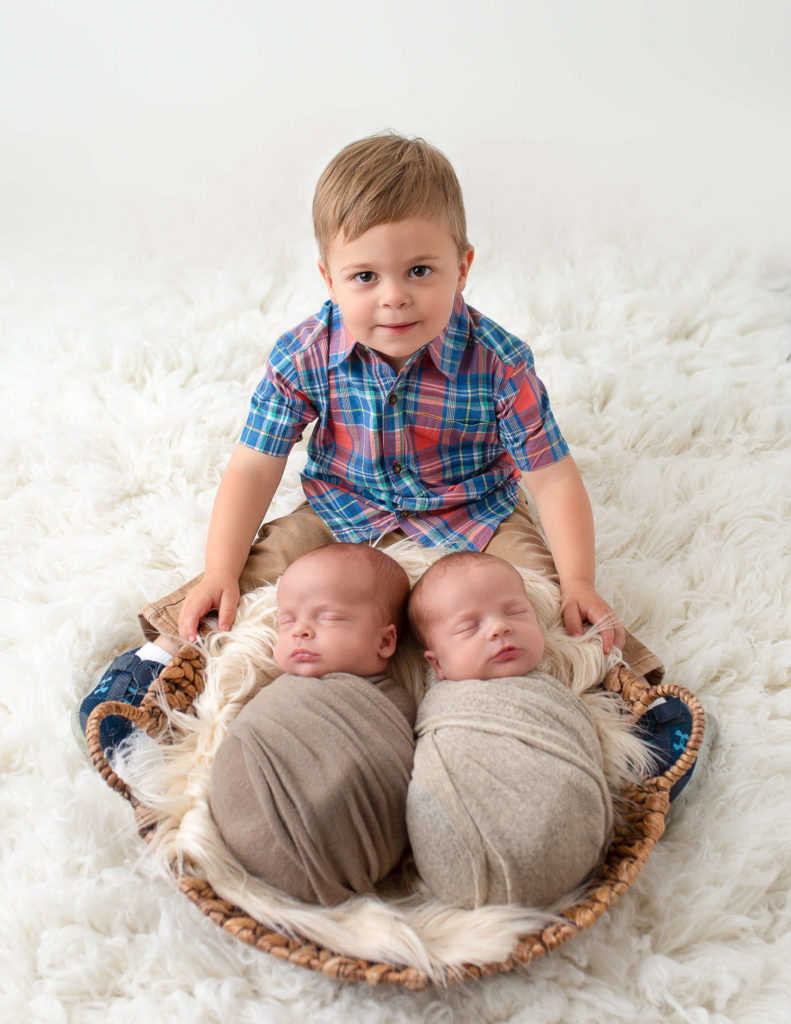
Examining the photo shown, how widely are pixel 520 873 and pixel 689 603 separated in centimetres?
59

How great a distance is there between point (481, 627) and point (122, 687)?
17.2 inches

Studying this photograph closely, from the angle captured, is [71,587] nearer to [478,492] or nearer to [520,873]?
[478,492]

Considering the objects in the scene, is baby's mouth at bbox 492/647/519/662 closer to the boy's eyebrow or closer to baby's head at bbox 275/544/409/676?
baby's head at bbox 275/544/409/676

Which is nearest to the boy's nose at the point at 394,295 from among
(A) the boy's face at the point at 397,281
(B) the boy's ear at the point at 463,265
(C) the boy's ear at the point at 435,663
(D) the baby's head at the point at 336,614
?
(A) the boy's face at the point at 397,281

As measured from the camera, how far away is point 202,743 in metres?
0.97

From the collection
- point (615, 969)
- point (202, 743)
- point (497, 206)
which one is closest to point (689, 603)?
point (615, 969)

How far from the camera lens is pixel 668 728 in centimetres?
103

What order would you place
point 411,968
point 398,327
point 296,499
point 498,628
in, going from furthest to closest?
1. point 296,499
2. point 398,327
3. point 498,628
4. point 411,968

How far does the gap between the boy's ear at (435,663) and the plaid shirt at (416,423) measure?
0.89ft

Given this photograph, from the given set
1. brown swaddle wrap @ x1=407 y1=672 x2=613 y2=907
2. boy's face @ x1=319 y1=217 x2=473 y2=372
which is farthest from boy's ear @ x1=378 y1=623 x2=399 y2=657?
boy's face @ x1=319 y1=217 x2=473 y2=372

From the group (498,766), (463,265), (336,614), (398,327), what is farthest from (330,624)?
(463,265)

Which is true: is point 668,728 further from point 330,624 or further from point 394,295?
point 394,295

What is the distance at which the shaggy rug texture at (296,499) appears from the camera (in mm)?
842

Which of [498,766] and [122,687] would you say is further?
[122,687]
